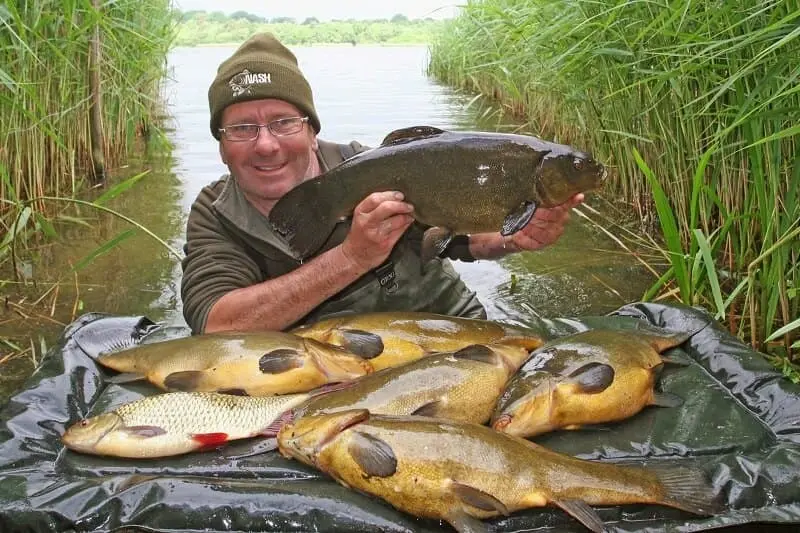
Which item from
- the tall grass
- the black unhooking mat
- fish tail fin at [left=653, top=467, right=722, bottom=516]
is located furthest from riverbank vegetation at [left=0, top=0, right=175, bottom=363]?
fish tail fin at [left=653, top=467, right=722, bottom=516]

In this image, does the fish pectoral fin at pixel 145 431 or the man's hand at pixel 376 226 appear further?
the man's hand at pixel 376 226

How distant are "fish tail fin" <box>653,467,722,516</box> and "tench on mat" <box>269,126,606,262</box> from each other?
0.89 m

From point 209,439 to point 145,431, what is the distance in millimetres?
189

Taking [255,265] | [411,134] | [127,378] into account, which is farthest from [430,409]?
[255,265]

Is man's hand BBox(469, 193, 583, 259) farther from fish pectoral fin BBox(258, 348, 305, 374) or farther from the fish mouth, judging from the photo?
the fish mouth

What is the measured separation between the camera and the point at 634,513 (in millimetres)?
2348

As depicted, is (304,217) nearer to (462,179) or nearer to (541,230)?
(462,179)

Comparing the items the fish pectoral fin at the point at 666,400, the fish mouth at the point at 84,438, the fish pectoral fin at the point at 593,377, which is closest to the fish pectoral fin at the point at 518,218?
the fish pectoral fin at the point at 593,377

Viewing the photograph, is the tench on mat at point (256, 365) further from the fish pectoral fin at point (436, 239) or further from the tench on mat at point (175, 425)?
the fish pectoral fin at point (436, 239)

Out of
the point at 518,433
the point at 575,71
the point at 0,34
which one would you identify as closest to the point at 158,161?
the point at 0,34

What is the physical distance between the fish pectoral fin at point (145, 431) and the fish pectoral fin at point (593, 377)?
125 cm

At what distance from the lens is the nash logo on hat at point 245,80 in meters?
3.50

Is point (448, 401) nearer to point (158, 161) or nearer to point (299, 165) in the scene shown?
point (299, 165)

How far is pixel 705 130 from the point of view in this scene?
371cm
